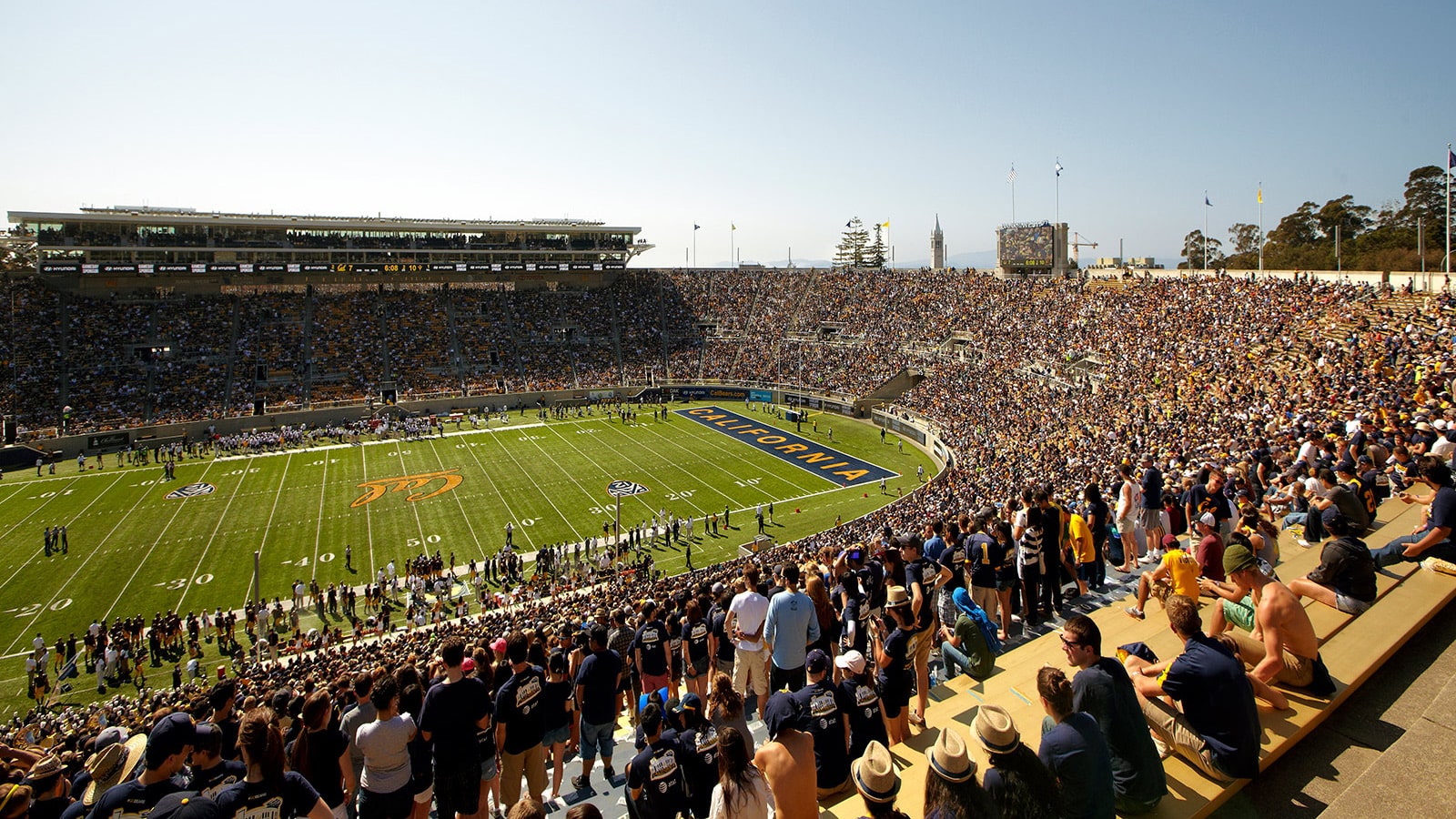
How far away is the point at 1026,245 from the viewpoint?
58.6 metres

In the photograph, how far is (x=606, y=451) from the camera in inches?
1582

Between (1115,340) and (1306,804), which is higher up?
(1115,340)

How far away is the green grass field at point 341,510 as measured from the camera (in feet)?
75.9

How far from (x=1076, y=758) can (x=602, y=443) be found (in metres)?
39.5

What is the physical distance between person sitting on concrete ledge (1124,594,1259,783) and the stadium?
0.60 feet

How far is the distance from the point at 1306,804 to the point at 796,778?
3206mm

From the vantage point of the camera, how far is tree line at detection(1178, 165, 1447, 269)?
165ft

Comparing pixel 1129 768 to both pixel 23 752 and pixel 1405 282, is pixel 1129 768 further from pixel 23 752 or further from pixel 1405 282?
pixel 1405 282

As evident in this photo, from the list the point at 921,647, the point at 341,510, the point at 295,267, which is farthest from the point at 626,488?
the point at 295,267

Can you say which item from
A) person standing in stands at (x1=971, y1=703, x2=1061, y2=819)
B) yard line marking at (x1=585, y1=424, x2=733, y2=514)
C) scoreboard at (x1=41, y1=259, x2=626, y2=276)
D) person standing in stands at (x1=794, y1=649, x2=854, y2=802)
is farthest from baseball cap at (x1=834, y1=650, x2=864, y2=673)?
scoreboard at (x1=41, y1=259, x2=626, y2=276)

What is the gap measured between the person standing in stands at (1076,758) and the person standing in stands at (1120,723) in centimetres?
31

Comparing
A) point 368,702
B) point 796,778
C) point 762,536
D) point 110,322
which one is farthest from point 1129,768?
point 110,322

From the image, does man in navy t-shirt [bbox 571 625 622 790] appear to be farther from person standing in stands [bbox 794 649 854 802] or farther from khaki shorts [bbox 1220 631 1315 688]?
khaki shorts [bbox 1220 631 1315 688]

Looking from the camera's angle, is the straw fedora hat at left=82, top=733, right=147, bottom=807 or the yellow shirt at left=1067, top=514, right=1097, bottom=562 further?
the yellow shirt at left=1067, top=514, right=1097, bottom=562
